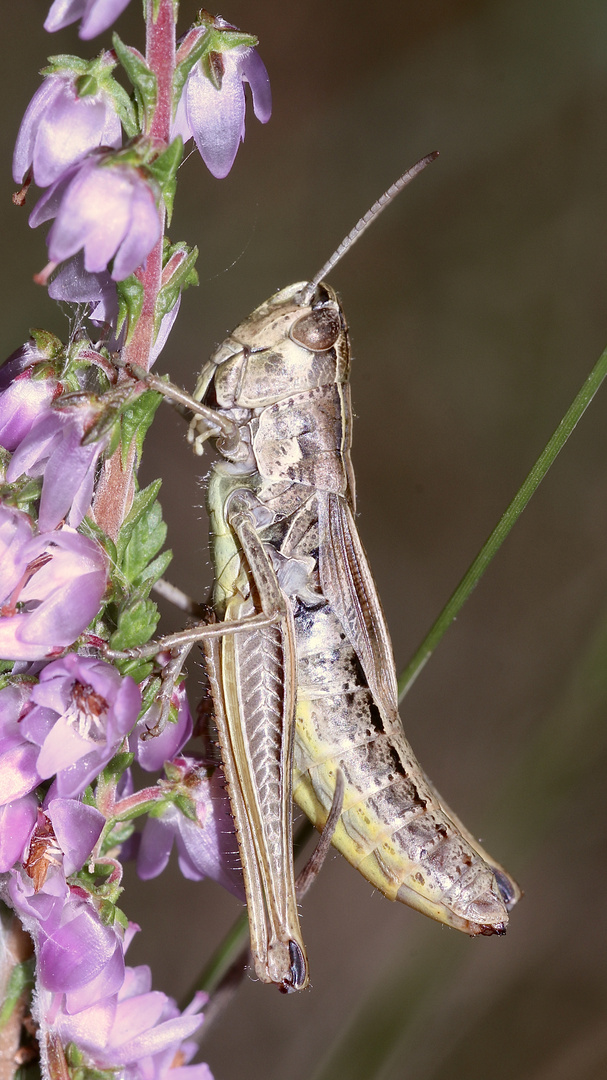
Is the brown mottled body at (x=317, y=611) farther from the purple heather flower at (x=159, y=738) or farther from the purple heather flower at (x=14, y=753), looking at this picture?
the purple heather flower at (x=14, y=753)

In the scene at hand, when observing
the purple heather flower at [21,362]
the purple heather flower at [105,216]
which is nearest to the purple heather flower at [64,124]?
the purple heather flower at [105,216]

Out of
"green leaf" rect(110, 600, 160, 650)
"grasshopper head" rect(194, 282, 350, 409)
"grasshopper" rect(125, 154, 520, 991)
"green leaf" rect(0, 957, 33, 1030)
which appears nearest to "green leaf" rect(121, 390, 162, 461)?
"green leaf" rect(110, 600, 160, 650)

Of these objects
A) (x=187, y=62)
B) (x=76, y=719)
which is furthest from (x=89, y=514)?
(x=187, y=62)

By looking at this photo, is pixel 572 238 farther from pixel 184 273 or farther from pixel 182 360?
pixel 184 273

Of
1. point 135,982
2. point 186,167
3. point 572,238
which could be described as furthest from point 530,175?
point 135,982

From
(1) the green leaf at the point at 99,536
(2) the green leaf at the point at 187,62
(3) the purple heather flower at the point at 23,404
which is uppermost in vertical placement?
(2) the green leaf at the point at 187,62

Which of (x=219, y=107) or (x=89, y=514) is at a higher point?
(x=219, y=107)

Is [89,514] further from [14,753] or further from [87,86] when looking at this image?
[87,86]
